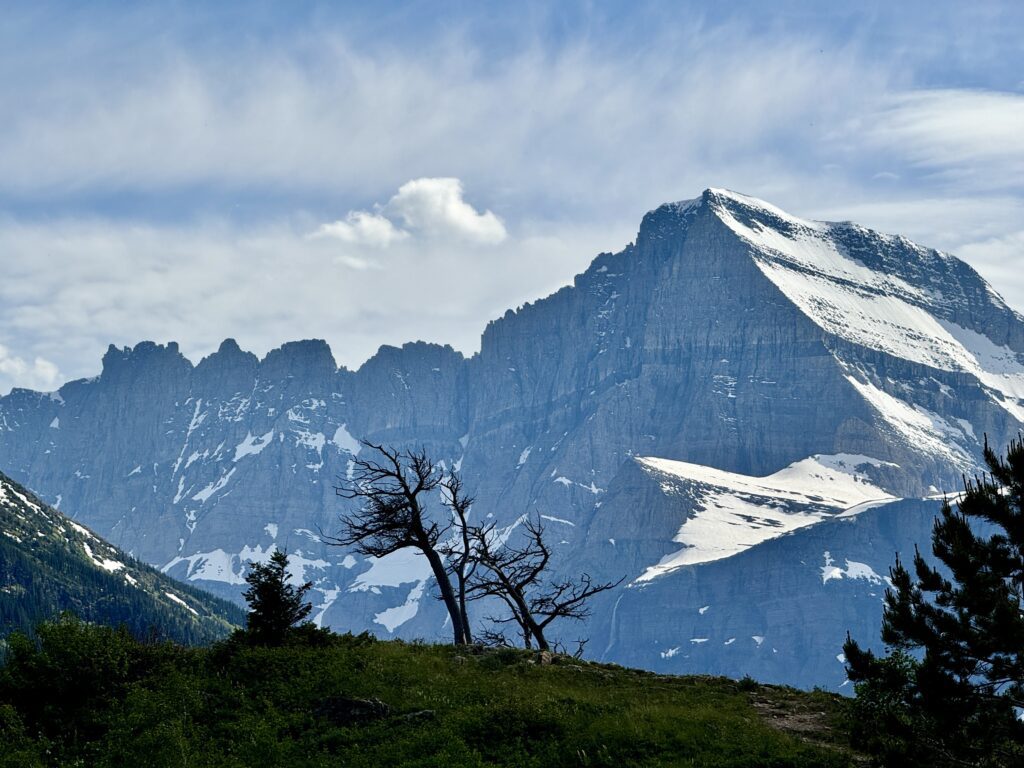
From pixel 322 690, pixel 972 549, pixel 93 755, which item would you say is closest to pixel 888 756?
pixel 972 549

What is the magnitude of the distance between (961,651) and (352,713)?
53.1 feet

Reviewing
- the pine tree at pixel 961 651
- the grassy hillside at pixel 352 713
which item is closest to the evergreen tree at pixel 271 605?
the grassy hillside at pixel 352 713

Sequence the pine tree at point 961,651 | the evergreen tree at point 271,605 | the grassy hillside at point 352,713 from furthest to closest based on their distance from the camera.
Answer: the evergreen tree at point 271,605 → the grassy hillside at point 352,713 → the pine tree at point 961,651

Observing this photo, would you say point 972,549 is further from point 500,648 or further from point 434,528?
point 434,528

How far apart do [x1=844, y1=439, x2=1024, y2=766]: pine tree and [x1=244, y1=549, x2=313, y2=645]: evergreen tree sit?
693 inches

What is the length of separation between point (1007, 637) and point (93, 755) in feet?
74.1

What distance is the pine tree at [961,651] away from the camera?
2573 centimetres

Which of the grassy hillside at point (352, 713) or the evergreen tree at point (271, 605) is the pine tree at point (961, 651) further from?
the evergreen tree at point (271, 605)

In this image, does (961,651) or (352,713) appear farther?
(352,713)

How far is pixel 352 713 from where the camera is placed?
30.9 m

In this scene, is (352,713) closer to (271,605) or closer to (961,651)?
(271,605)

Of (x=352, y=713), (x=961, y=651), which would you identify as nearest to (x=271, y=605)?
(x=352, y=713)

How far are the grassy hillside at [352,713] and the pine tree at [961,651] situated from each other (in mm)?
2154

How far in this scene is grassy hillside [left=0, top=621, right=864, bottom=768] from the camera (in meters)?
28.0
